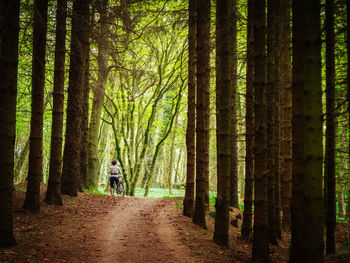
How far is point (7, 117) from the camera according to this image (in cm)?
555

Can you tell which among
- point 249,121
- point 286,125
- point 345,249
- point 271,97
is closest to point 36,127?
point 249,121

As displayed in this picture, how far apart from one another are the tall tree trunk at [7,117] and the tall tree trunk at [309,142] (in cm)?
540

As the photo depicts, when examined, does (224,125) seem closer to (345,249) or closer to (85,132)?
(345,249)

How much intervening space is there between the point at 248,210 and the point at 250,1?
5.63m

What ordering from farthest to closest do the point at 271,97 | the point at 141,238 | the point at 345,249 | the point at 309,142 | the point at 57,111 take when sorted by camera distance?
the point at 57,111 < the point at 271,97 < the point at 141,238 < the point at 345,249 < the point at 309,142

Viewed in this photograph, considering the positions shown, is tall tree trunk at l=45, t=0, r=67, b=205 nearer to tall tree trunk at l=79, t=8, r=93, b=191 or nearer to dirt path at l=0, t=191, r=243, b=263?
dirt path at l=0, t=191, r=243, b=263

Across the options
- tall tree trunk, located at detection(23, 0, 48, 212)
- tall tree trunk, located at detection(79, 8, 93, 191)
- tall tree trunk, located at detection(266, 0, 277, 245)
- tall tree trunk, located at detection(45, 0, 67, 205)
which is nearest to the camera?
tall tree trunk, located at detection(266, 0, 277, 245)

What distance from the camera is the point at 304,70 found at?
3.66 m

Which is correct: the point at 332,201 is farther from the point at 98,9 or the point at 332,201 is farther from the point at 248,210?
the point at 98,9

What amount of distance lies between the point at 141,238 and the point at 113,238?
713mm

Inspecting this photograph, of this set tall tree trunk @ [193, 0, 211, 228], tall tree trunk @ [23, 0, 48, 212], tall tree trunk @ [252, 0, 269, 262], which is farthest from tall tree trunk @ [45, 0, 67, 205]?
tall tree trunk @ [252, 0, 269, 262]

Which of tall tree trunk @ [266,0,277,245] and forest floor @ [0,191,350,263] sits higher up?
tall tree trunk @ [266,0,277,245]

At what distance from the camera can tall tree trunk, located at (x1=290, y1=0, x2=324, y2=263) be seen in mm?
3590

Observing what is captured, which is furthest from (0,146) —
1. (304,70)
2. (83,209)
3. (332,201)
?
(332,201)
